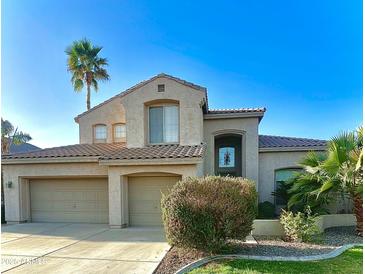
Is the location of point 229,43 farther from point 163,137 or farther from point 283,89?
point 163,137

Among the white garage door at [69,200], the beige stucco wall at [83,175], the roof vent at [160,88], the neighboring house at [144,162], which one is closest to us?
the beige stucco wall at [83,175]

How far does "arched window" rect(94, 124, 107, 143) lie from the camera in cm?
1769

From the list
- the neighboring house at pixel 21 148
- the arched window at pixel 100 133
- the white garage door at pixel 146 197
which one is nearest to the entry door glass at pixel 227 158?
the white garage door at pixel 146 197

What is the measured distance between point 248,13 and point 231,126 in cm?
640

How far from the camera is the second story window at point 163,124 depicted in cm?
1443

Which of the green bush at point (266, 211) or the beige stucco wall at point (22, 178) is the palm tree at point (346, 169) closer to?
the green bush at point (266, 211)

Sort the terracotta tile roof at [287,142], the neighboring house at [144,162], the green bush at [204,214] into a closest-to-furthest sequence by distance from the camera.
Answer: the green bush at [204,214]
the neighboring house at [144,162]
the terracotta tile roof at [287,142]

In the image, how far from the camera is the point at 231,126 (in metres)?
15.4

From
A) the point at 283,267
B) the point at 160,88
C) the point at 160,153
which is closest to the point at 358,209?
the point at 283,267

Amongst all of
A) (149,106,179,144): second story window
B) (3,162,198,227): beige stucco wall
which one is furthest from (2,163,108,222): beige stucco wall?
(149,106,179,144): second story window

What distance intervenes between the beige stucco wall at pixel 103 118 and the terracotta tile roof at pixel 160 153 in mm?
4294

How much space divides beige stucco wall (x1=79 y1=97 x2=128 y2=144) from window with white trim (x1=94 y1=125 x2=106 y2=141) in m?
0.27

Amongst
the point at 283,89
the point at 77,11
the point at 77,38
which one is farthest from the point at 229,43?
the point at 77,38

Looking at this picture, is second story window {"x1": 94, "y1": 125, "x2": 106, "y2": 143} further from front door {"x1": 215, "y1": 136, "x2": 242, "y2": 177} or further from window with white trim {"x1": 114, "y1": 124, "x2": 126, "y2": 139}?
front door {"x1": 215, "y1": 136, "x2": 242, "y2": 177}
